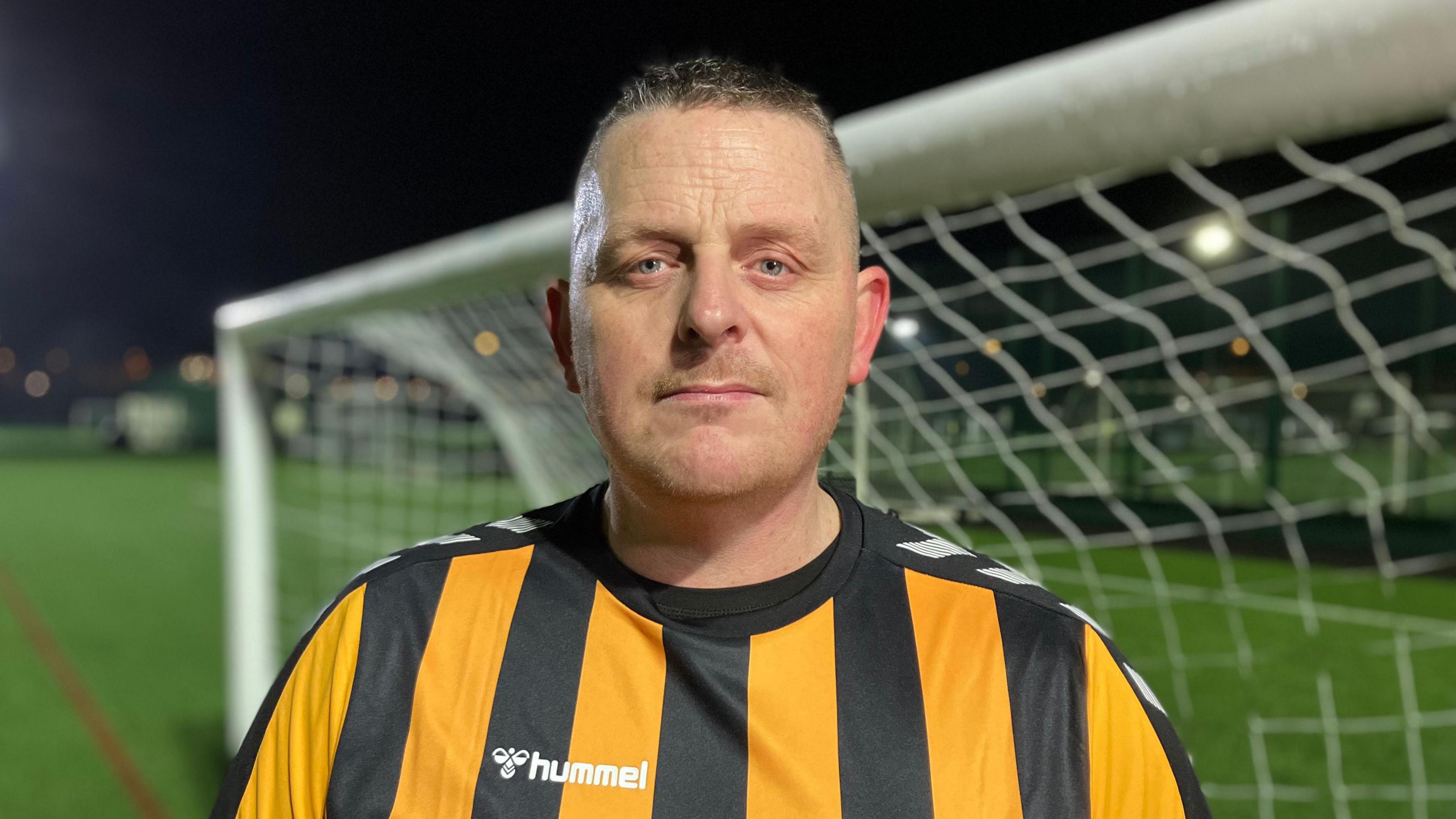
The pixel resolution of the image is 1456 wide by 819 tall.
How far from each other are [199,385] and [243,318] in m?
30.1

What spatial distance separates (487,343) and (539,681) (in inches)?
82.6

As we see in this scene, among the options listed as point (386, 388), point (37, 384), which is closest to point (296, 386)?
point (386, 388)

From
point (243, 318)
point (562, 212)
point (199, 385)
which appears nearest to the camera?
point (562, 212)

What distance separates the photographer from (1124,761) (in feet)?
2.91

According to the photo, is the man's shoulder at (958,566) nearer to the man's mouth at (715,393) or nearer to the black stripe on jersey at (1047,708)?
the black stripe on jersey at (1047,708)

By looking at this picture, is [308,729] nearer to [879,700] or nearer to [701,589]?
[701,589]

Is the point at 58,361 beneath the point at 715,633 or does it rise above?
above

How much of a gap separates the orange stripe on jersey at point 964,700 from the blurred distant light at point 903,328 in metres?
0.76

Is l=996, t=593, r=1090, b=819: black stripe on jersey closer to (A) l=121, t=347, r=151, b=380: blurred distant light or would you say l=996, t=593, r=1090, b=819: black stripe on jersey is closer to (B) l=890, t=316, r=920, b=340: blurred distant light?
(B) l=890, t=316, r=920, b=340: blurred distant light

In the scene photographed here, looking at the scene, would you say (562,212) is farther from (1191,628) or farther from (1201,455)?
(1201,455)

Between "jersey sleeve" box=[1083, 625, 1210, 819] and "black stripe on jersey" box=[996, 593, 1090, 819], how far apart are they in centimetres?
1

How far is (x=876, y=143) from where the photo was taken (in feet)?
4.16

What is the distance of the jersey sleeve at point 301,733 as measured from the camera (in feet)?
3.02

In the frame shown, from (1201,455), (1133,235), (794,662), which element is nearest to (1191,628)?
(1201,455)
